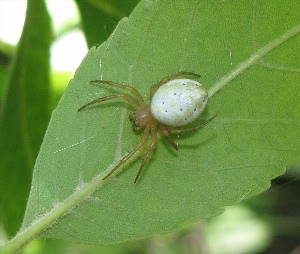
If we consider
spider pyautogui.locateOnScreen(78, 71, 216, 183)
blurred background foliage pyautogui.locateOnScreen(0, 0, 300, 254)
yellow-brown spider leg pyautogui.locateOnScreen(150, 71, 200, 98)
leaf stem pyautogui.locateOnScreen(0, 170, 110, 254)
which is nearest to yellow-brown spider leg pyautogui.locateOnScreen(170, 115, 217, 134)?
spider pyautogui.locateOnScreen(78, 71, 216, 183)

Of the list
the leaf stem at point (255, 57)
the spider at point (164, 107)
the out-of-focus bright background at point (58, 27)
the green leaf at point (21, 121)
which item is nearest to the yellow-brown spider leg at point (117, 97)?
the spider at point (164, 107)

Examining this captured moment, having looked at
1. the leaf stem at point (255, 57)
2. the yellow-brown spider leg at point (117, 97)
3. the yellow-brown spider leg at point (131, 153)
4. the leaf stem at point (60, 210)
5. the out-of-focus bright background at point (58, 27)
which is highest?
the out-of-focus bright background at point (58, 27)

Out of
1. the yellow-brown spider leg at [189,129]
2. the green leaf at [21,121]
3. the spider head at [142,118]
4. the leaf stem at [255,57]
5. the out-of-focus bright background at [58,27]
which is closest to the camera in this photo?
the leaf stem at [255,57]

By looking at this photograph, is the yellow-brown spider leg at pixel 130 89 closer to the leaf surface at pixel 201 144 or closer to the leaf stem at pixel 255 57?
the leaf surface at pixel 201 144

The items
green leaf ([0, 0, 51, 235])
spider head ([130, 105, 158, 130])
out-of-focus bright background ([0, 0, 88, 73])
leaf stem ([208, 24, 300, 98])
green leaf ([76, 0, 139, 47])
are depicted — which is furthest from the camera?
out-of-focus bright background ([0, 0, 88, 73])

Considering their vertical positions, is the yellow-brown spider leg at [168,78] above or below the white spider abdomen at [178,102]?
below

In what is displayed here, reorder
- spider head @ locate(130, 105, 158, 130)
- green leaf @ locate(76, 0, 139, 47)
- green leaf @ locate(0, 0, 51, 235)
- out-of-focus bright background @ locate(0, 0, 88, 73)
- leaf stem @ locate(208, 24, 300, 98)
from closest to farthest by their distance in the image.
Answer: leaf stem @ locate(208, 24, 300, 98)
spider head @ locate(130, 105, 158, 130)
green leaf @ locate(76, 0, 139, 47)
green leaf @ locate(0, 0, 51, 235)
out-of-focus bright background @ locate(0, 0, 88, 73)

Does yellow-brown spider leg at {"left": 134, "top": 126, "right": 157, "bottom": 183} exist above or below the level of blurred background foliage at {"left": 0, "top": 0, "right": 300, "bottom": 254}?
below

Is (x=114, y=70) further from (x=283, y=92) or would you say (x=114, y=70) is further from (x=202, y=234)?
(x=202, y=234)

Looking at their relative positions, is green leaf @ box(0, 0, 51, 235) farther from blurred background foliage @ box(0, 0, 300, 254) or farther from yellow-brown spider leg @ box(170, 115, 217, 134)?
yellow-brown spider leg @ box(170, 115, 217, 134)
